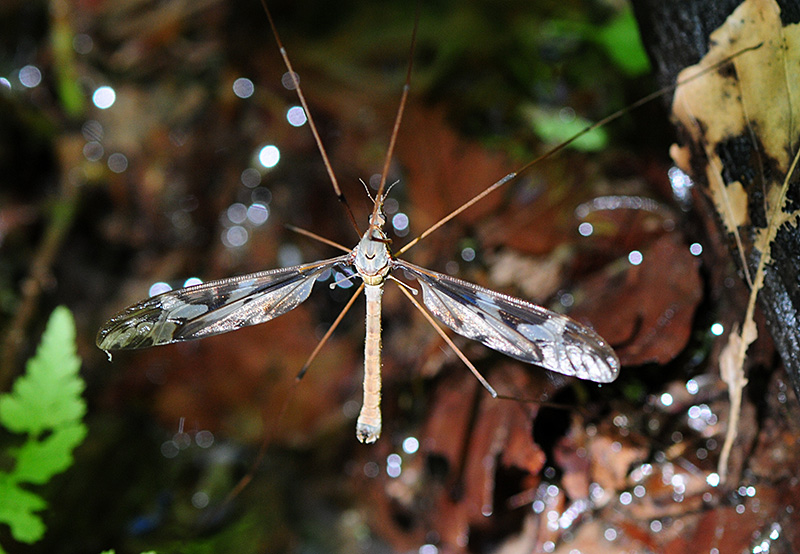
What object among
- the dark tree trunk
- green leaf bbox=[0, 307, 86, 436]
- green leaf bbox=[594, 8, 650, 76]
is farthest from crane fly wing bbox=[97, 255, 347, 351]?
green leaf bbox=[594, 8, 650, 76]

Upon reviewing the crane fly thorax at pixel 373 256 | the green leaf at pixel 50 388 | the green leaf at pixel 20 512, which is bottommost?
the green leaf at pixel 20 512

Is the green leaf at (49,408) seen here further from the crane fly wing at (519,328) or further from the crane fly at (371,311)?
the crane fly wing at (519,328)

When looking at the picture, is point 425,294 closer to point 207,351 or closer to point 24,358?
point 207,351

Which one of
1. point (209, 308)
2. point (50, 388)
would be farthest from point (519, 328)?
point (50, 388)

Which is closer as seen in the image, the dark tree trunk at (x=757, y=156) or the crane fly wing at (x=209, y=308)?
the dark tree trunk at (x=757, y=156)

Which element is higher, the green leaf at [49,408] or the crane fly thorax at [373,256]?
the crane fly thorax at [373,256]

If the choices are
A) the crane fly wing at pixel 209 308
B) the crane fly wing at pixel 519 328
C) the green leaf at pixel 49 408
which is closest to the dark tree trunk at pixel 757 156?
the crane fly wing at pixel 519 328
